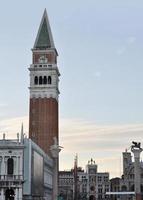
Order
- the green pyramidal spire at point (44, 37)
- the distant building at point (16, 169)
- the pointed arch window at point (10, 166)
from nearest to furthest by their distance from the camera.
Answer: the distant building at point (16, 169)
the pointed arch window at point (10, 166)
the green pyramidal spire at point (44, 37)

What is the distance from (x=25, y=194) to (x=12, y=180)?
11.3 feet

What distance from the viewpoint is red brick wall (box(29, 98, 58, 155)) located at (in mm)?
140875

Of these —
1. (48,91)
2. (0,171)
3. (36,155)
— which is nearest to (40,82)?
(48,91)

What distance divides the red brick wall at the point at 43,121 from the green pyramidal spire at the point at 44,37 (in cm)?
1599

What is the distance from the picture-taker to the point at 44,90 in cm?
14512

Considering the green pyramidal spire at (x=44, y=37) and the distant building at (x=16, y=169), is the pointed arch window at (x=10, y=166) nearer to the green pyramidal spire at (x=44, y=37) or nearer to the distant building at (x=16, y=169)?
the distant building at (x=16, y=169)

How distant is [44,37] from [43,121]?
78.4 ft

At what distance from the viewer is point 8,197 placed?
89.9 metres

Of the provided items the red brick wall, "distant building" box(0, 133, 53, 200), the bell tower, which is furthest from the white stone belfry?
"distant building" box(0, 133, 53, 200)

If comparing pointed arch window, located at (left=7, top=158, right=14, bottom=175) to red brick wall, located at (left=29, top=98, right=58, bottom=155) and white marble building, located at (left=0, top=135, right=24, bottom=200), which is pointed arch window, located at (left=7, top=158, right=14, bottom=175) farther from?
red brick wall, located at (left=29, top=98, right=58, bottom=155)

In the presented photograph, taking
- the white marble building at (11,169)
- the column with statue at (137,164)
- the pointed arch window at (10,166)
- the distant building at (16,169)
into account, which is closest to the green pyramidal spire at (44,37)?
the column with statue at (137,164)

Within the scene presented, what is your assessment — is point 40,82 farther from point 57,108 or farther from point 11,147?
point 11,147

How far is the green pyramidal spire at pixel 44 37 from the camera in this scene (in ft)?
493

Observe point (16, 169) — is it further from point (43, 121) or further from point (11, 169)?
point (43, 121)
